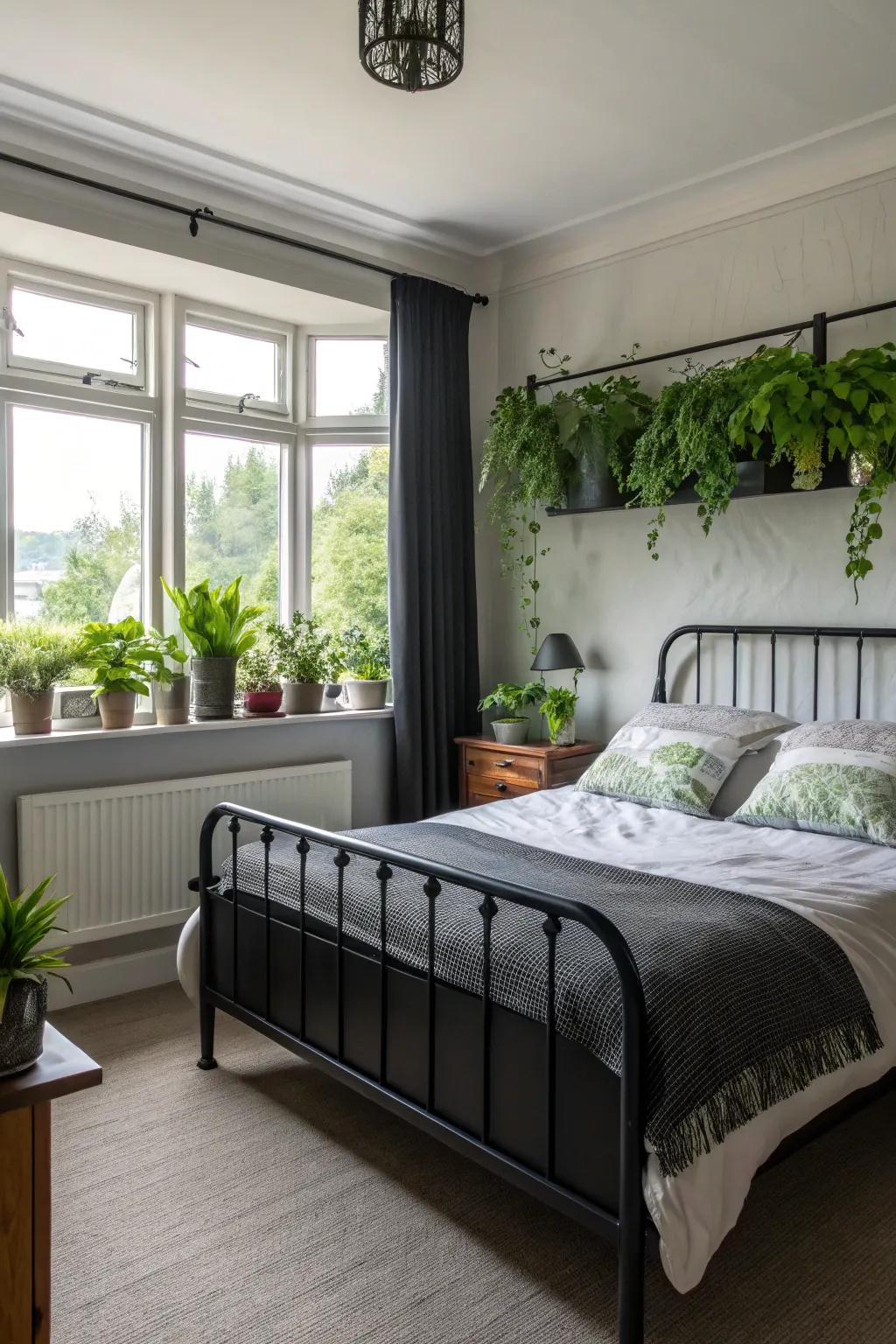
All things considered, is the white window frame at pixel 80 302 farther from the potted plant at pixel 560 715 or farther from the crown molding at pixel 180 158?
the potted plant at pixel 560 715

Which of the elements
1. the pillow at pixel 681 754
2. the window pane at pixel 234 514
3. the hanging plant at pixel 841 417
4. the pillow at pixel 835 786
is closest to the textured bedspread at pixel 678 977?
the pillow at pixel 835 786

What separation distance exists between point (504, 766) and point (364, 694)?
2.13 feet

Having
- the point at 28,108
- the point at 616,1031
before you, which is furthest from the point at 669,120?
the point at 616,1031

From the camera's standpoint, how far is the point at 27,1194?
4.49 feet

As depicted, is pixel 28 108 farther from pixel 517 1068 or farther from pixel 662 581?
pixel 517 1068

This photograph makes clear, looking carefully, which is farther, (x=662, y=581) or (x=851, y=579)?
(x=662, y=581)

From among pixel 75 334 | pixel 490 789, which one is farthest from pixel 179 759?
pixel 75 334

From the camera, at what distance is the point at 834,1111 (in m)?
2.01

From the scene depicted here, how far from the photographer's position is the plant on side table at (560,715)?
12.7 ft

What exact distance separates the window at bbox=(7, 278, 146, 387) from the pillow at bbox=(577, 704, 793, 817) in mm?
2238

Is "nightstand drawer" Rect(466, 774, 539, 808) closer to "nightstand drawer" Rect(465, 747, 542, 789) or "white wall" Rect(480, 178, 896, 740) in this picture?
"nightstand drawer" Rect(465, 747, 542, 789)

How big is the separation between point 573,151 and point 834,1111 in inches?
115

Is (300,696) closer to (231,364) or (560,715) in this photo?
(560,715)

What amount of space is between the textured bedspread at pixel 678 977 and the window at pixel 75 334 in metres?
2.23
